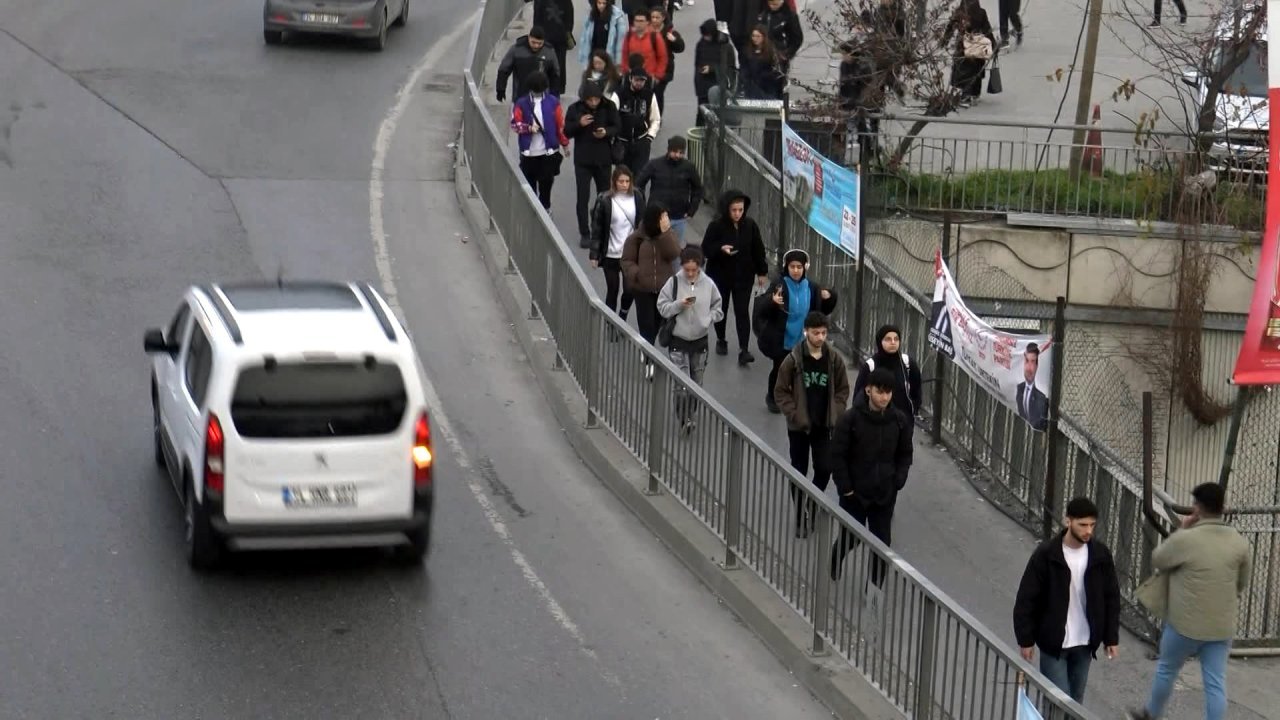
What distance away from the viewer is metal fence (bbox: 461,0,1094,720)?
9984 mm

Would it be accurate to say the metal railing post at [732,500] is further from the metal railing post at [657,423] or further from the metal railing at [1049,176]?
the metal railing at [1049,176]

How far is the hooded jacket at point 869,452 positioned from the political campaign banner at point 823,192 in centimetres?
443

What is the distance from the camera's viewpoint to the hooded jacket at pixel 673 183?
1806cm

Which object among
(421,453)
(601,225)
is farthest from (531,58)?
(421,453)

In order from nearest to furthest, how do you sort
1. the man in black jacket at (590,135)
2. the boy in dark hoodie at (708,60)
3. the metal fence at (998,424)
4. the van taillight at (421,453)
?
the van taillight at (421,453)
the metal fence at (998,424)
the man in black jacket at (590,135)
the boy in dark hoodie at (708,60)

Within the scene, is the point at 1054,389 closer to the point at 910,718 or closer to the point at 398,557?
the point at 910,718

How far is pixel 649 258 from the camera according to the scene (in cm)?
1622

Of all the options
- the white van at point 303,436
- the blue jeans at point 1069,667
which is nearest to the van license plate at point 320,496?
the white van at point 303,436

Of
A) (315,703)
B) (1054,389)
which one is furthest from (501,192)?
(315,703)

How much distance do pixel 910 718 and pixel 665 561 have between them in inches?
118

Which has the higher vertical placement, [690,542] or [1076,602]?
[1076,602]

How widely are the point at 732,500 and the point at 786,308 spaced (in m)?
3.29

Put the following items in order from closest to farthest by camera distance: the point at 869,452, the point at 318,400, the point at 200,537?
the point at 318,400 → the point at 200,537 → the point at 869,452

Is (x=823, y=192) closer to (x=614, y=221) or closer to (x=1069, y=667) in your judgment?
(x=614, y=221)
